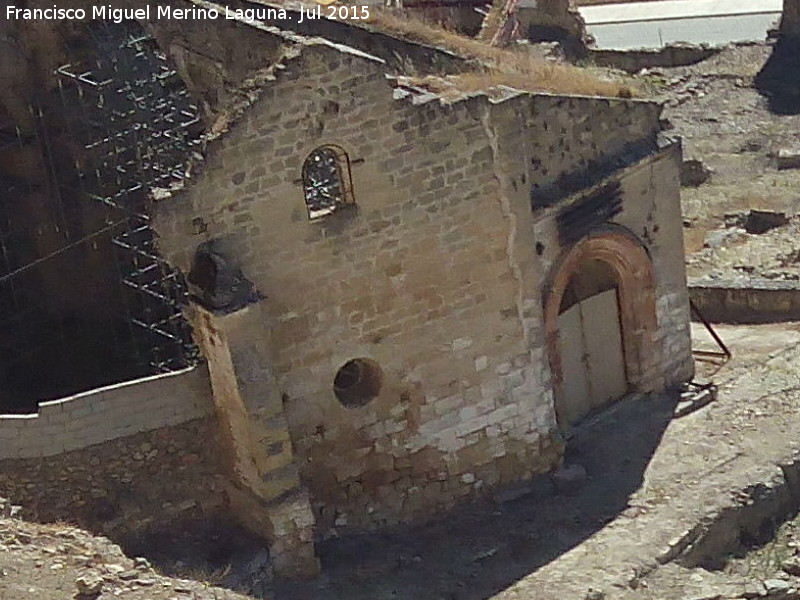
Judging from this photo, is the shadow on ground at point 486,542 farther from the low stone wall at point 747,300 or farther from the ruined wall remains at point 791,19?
the ruined wall remains at point 791,19

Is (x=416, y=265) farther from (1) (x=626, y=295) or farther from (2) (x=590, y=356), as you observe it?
(1) (x=626, y=295)

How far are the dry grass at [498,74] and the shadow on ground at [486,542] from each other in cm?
431

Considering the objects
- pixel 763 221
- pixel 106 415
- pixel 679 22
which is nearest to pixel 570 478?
pixel 106 415

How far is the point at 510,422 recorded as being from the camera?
53.2ft

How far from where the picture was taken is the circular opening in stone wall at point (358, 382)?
15.1m

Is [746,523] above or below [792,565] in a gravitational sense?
above

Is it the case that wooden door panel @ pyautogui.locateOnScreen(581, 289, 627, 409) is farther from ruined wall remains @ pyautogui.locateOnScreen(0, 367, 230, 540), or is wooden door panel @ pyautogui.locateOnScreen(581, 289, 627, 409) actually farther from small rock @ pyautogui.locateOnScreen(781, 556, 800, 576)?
ruined wall remains @ pyautogui.locateOnScreen(0, 367, 230, 540)

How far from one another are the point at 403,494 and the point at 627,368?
13.2 feet

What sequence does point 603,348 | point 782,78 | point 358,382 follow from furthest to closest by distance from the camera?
point 782,78, point 603,348, point 358,382

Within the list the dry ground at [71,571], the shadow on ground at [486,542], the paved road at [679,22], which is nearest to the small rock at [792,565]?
the shadow on ground at [486,542]

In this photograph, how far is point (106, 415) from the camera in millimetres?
14117

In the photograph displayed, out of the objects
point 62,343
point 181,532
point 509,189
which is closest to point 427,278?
point 509,189

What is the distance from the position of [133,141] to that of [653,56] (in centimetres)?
2306

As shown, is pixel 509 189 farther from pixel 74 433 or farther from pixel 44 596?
pixel 44 596
